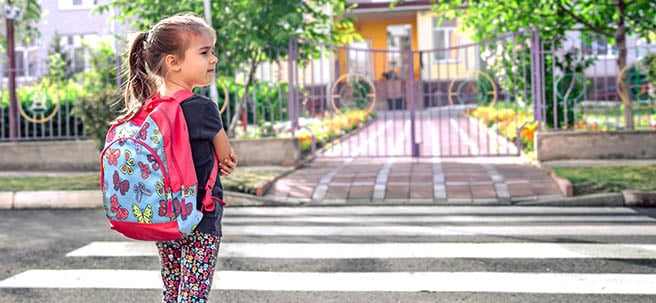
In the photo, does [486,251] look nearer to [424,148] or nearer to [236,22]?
[236,22]

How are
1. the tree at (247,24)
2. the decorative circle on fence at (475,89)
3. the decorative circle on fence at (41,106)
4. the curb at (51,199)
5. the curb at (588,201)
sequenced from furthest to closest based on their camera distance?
the decorative circle on fence at (41,106) < the decorative circle on fence at (475,89) < the tree at (247,24) < the curb at (51,199) < the curb at (588,201)

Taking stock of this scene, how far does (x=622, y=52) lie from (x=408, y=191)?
5271mm

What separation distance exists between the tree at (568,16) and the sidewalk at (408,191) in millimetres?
2569

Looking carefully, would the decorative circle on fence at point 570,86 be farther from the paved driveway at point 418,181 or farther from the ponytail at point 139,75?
the ponytail at point 139,75

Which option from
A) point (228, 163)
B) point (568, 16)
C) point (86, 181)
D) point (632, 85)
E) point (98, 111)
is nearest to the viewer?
point (228, 163)

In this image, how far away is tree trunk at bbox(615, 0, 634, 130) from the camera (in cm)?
1335

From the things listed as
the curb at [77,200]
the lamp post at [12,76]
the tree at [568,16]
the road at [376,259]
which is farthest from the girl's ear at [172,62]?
the lamp post at [12,76]

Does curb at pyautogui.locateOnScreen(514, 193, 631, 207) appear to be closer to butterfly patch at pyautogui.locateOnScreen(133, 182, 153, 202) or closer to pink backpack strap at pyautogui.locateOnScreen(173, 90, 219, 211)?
pink backpack strap at pyautogui.locateOnScreen(173, 90, 219, 211)

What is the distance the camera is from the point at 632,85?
44.2 feet

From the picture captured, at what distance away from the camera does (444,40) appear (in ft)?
108

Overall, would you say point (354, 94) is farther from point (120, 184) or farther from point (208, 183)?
point (120, 184)

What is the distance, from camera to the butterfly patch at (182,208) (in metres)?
3.14

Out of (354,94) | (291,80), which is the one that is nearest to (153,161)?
(291,80)

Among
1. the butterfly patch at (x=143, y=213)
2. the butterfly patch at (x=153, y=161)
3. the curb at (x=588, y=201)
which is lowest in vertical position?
the curb at (x=588, y=201)
